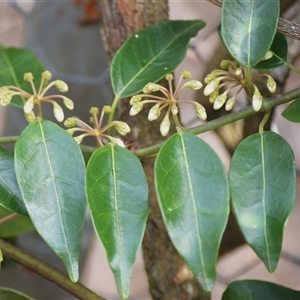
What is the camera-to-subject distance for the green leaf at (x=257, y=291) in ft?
2.26

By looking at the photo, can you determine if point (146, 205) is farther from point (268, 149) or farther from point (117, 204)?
point (268, 149)

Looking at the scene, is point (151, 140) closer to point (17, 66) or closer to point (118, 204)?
point (17, 66)

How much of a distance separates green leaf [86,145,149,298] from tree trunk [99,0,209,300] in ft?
0.82

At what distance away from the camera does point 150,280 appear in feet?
3.05

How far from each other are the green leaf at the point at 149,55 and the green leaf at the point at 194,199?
0.20 m

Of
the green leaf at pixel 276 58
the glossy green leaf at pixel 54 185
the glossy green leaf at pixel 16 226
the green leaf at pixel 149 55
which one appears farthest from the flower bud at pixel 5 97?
the glossy green leaf at pixel 16 226

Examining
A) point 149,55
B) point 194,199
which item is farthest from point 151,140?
point 194,199

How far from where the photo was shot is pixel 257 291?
705 mm

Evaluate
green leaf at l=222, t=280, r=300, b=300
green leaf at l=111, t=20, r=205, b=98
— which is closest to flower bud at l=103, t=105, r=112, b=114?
green leaf at l=111, t=20, r=205, b=98

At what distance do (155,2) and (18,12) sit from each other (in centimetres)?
109

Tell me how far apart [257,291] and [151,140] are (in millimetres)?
288

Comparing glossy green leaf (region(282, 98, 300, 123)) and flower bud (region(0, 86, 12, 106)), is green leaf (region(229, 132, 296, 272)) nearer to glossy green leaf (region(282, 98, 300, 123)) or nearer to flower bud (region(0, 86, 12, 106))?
glossy green leaf (region(282, 98, 300, 123))

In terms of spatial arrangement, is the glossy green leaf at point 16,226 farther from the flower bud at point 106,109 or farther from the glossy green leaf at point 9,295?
the flower bud at point 106,109

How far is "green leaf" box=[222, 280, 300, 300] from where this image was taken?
2.26 feet
